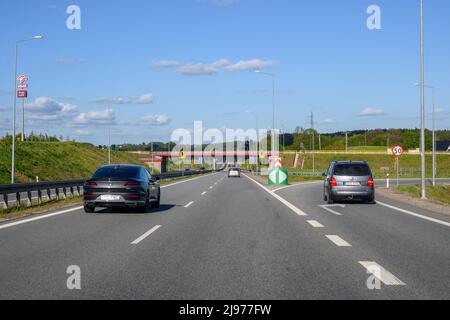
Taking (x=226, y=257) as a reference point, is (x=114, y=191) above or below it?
above

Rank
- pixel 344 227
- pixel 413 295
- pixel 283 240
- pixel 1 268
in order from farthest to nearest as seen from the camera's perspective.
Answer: pixel 344 227 → pixel 283 240 → pixel 1 268 → pixel 413 295

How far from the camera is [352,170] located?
2081 cm

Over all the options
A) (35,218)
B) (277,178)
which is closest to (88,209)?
(35,218)

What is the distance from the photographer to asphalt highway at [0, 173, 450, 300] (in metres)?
6.33

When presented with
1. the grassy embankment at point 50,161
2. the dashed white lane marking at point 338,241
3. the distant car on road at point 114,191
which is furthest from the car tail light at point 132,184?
the grassy embankment at point 50,161

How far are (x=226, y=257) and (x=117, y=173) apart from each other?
884 centimetres

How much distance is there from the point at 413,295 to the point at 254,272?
213 cm

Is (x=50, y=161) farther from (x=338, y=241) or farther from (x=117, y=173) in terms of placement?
(x=338, y=241)

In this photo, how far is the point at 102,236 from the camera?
1111 cm

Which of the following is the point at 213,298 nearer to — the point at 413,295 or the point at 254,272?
the point at 254,272

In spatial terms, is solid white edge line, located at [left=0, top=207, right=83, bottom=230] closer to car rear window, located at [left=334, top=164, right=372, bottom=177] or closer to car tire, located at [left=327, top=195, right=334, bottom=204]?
car tire, located at [left=327, top=195, right=334, bottom=204]

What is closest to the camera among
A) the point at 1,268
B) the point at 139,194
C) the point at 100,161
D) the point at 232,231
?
the point at 1,268

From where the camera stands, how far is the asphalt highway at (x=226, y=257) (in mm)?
6328

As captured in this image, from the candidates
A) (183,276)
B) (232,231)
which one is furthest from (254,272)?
(232,231)
